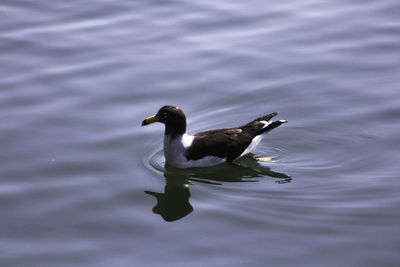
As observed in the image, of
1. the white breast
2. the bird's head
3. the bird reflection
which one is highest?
the bird's head

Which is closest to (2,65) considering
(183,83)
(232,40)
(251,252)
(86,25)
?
(86,25)

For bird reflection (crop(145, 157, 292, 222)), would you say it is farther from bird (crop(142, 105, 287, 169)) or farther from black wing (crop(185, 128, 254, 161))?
black wing (crop(185, 128, 254, 161))

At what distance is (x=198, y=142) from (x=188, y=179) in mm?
687

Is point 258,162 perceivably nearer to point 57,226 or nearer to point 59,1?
point 57,226

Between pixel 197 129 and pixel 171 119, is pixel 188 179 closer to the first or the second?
pixel 171 119

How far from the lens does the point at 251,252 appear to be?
9.05m

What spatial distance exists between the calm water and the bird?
0.78ft

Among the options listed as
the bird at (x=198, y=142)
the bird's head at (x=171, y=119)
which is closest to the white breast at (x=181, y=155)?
the bird at (x=198, y=142)

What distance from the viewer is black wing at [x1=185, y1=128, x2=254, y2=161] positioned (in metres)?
11.6

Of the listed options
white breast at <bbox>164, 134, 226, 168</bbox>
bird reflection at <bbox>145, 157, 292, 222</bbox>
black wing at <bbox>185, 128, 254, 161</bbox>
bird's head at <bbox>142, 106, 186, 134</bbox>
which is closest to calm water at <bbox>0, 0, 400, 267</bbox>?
bird reflection at <bbox>145, 157, 292, 222</bbox>

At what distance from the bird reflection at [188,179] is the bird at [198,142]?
0.46 ft

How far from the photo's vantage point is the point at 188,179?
11398mm

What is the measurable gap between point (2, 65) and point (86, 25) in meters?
2.73

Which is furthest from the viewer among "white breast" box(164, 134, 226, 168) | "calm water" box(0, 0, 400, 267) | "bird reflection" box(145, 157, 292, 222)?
"white breast" box(164, 134, 226, 168)
